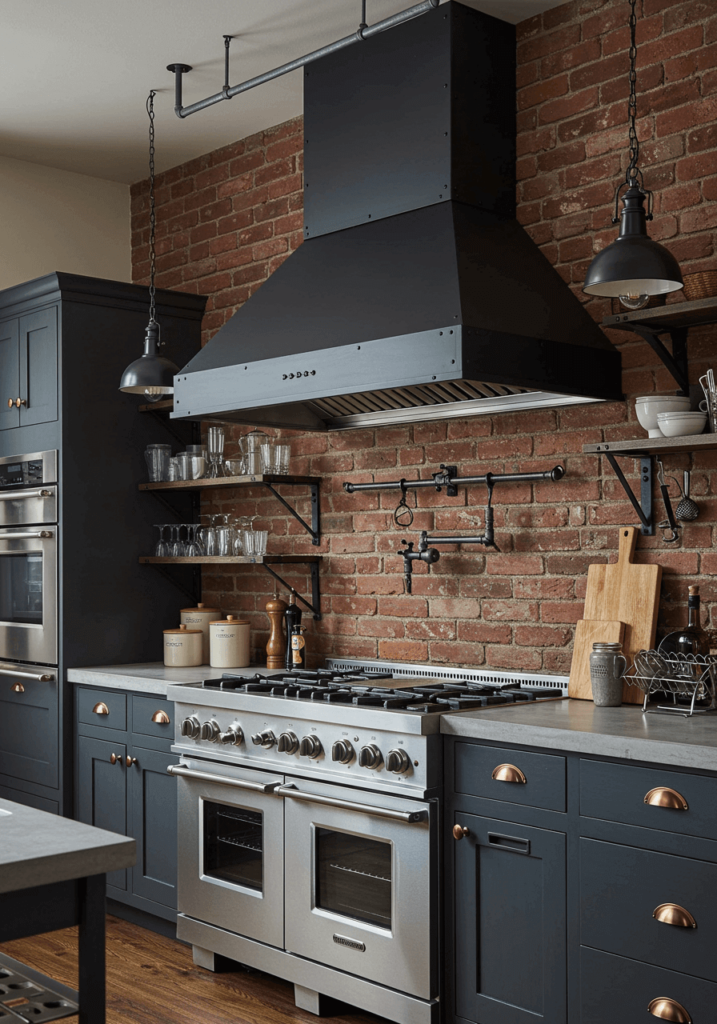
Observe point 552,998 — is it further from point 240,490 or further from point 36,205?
point 36,205

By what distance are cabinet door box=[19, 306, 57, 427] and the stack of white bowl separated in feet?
8.32

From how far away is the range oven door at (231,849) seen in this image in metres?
3.35

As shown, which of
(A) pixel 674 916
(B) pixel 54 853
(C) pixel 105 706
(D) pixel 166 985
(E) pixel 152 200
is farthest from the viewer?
(E) pixel 152 200

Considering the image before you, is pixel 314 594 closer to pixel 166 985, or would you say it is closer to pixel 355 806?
pixel 355 806

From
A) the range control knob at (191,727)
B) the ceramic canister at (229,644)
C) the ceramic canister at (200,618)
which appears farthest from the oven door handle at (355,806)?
the ceramic canister at (200,618)

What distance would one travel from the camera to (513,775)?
278 cm

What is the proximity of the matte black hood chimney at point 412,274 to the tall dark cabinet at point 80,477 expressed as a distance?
93 centimetres

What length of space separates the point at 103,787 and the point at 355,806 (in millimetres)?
1546

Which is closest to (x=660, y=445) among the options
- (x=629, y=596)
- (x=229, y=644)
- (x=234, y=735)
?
(x=629, y=596)

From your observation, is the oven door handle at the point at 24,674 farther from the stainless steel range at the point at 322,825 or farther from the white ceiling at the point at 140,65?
the white ceiling at the point at 140,65

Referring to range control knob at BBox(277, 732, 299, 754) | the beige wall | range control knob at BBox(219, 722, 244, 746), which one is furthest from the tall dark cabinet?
range control knob at BBox(277, 732, 299, 754)

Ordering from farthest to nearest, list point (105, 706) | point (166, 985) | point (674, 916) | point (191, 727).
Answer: point (105, 706)
point (191, 727)
point (166, 985)
point (674, 916)

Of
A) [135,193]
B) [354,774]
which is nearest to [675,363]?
[354,774]

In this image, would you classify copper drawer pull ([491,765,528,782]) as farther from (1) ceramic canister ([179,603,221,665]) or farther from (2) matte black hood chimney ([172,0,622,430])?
(1) ceramic canister ([179,603,221,665])
